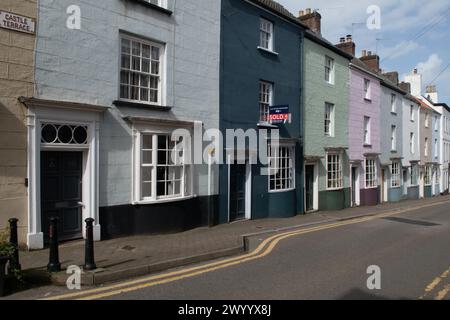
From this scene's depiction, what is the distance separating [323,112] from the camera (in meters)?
19.5

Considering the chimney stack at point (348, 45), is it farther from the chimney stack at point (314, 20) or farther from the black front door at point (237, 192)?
the black front door at point (237, 192)

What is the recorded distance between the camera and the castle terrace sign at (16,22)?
322 inches

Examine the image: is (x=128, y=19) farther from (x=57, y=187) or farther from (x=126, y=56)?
(x=57, y=187)

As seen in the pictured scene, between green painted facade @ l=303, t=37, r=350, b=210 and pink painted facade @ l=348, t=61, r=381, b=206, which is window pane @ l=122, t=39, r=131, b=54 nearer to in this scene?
green painted facade @ l=303, t=37, r=350, b=210

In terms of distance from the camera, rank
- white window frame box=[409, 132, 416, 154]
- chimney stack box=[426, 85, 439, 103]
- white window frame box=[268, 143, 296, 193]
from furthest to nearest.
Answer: chimney stack box=[426, 85, 439, 103], white window frame box=[409, 132, 416, 154], white window frame box=[268, 143, 296, 193]

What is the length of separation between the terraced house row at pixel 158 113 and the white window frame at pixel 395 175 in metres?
10.2

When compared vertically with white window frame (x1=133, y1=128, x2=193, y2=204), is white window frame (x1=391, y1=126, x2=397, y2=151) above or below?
above

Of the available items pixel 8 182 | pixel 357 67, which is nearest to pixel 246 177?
pixel 8 182

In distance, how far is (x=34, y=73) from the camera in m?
8.64

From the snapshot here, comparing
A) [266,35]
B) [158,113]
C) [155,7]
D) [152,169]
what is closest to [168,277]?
[152,169]

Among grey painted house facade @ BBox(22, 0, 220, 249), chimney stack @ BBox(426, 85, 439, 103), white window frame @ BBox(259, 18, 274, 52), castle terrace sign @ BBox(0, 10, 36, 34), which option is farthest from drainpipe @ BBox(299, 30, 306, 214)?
chimney stack @ BBox(426, 85, 439, 103)

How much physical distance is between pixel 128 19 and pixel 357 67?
51.9 feet

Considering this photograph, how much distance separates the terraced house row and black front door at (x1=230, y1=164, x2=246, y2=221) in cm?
7

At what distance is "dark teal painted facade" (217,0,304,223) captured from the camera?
13797mm
